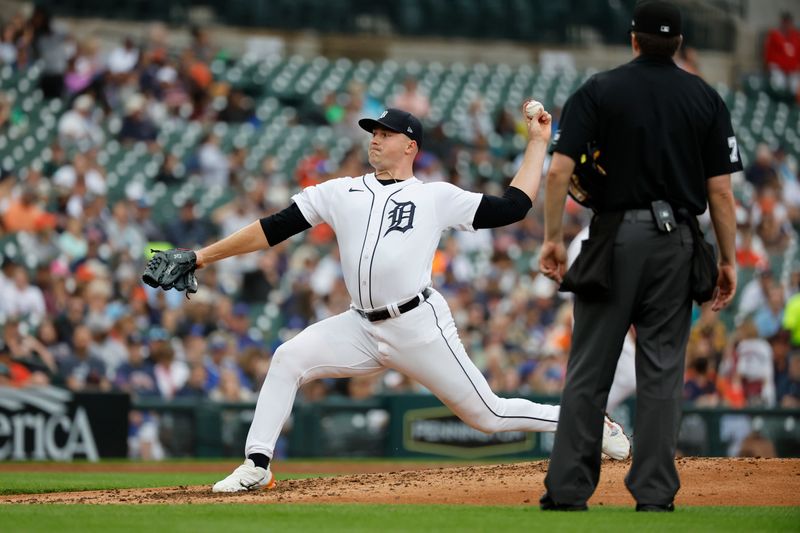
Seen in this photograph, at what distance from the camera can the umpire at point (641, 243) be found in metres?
5.32

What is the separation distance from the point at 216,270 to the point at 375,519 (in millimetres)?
9146

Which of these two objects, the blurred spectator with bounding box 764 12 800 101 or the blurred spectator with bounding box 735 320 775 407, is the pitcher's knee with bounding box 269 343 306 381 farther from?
the blurred spectator with bounding box 764 12 800 101

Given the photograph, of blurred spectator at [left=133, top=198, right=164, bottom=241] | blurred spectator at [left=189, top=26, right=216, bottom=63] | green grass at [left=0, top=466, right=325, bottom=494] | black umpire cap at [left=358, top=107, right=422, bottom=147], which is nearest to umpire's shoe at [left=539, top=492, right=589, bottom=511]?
black umpire cap at [left=358, top=107, right=422, bottom=147]

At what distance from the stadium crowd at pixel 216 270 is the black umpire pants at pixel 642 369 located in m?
7.28

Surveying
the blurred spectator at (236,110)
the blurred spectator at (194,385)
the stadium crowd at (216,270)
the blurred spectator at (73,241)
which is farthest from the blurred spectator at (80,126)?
the blurred spectator at (194,385)

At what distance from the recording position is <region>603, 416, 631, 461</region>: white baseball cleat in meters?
7.04

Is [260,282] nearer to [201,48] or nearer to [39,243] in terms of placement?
[39,243]

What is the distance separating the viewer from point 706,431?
1320cm

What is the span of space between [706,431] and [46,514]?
8917mm

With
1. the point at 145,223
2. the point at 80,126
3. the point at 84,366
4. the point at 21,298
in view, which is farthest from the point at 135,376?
the point at 80,126

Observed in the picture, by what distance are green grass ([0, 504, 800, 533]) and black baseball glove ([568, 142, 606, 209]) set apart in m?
1.28

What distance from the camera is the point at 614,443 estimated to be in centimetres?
704

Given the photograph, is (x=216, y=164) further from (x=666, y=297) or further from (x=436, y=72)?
(x=666, y=297)

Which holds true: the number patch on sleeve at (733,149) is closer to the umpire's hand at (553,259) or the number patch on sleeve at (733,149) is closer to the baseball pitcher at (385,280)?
the umpire's hand at (553,259)
